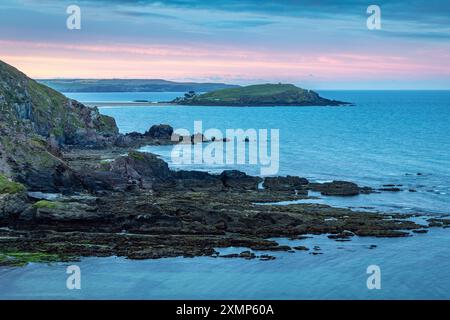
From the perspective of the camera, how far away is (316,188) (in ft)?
295

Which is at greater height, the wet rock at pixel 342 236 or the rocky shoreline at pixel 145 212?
the rocky shoreline at pixel 145 212

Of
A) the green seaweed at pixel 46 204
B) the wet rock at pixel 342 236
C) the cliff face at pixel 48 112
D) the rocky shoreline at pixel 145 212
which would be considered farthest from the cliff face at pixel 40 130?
the wet rock at pixel 342 236

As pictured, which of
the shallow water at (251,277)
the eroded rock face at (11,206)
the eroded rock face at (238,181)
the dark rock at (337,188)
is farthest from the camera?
the eroded rock face at (238,181)

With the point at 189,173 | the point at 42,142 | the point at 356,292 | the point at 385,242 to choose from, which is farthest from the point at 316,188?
the point at 356,292

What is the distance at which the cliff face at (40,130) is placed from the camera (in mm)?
80250

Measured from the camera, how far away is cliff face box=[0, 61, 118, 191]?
80250 mm

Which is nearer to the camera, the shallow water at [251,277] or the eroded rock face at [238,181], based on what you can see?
the shallow water at [251,277]

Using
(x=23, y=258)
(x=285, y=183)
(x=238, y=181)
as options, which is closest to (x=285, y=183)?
(x=285, y=183)

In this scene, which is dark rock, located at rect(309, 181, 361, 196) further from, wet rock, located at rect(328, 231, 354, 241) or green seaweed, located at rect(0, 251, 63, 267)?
green seaweed, located at rect(0, 251, 63, 267)

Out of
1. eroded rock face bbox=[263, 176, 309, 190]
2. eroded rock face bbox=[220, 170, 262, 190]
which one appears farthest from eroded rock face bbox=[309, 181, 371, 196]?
eroded rock face bbox=[220, 170, 262, 190]

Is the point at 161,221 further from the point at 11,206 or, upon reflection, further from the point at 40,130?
the point at 40,130

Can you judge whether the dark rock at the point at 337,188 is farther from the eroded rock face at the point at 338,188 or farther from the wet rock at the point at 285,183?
the wet rock at the point at 285,183

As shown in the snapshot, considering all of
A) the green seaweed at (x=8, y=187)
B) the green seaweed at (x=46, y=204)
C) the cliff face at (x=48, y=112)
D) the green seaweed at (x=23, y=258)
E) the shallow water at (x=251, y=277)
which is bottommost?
the shallow water at (x=251, y=277)

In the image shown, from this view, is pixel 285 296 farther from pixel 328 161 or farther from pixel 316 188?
pixel 328 161
